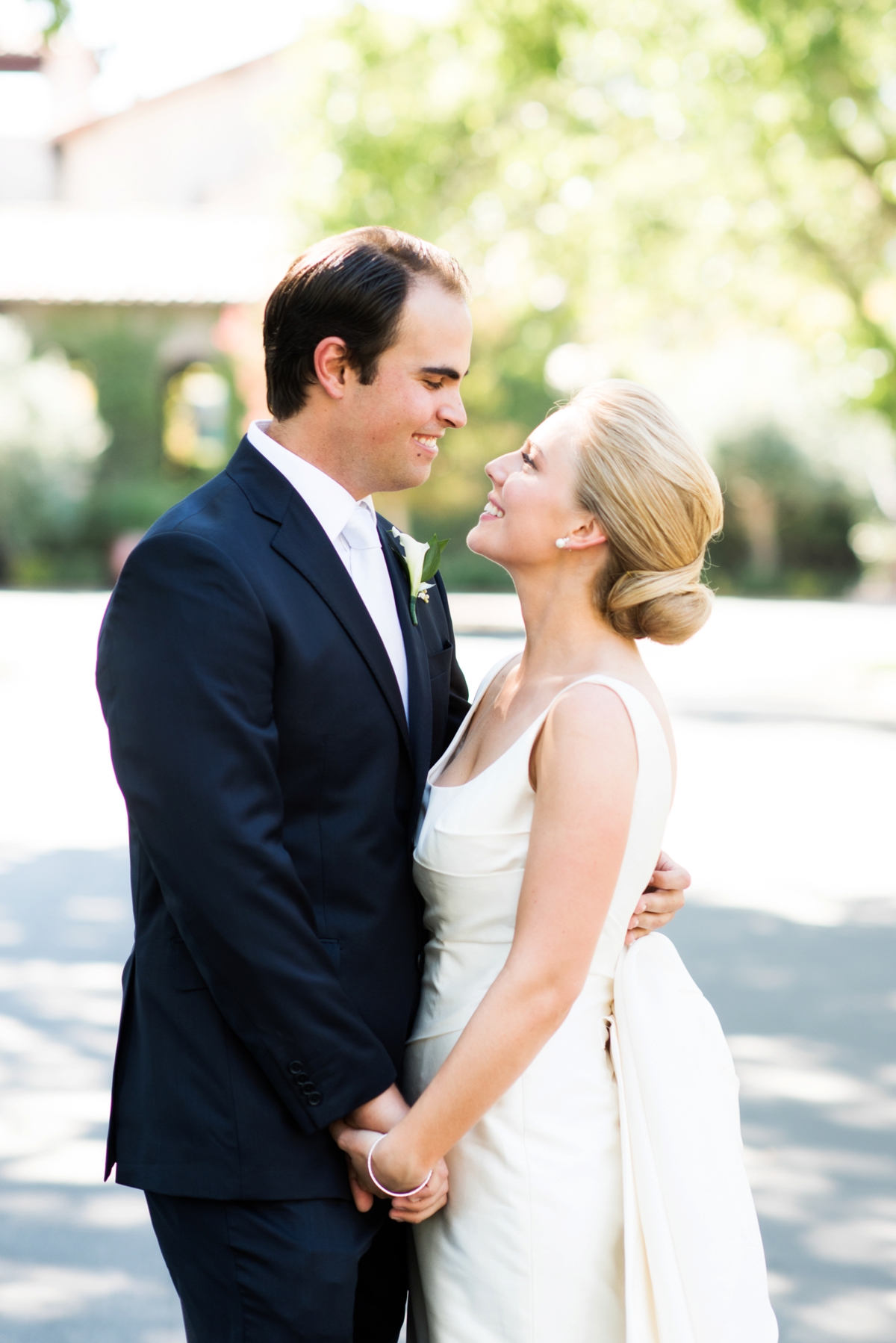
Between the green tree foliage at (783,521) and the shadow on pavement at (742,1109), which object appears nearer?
the shadow on pavement at (742,1109)

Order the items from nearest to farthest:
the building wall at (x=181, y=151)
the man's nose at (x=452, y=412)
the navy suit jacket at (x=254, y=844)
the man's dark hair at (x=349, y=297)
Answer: the navy suit jacket at (x=254, y=844)
the man's dark hair at (x=349, y=297)
the man's nose at (x=452, y=412)
the building wall at (x=181, y=151)

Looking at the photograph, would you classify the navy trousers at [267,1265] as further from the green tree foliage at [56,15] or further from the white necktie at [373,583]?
the green tree foliage at [56,15]

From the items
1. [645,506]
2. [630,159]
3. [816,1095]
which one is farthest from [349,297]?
[630,159]

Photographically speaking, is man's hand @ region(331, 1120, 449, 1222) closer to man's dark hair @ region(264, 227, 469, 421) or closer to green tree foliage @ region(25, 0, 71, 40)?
man's dark hair @ region(264, 227, 469, 421)

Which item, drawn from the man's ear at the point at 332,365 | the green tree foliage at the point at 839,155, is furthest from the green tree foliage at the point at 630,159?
the man's ear at the point at 332,365

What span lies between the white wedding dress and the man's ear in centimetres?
63

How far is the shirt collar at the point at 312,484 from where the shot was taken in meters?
2.33

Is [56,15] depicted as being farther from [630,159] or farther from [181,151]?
[181,151]

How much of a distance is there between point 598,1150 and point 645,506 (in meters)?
1.02

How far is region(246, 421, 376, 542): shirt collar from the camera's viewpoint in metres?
2.33

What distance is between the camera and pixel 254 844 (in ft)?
6.55

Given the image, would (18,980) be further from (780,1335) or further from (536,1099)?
(536,1099)

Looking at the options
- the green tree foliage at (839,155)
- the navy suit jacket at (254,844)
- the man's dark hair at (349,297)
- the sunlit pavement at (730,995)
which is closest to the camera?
the navy suit jacket at (254,844)

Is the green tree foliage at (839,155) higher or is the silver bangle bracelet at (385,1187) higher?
the green tree foliage at (839,155)
